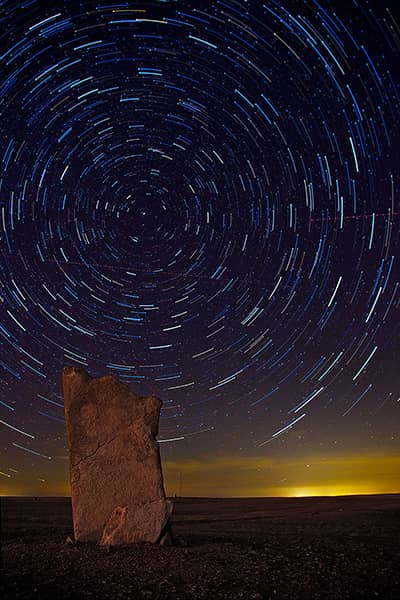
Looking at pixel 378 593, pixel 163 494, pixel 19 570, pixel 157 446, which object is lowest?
pixel 378 593

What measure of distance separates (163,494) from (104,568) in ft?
13.1

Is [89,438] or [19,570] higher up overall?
[89,438]

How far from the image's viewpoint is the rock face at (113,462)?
15.6 m

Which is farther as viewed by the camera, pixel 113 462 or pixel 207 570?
pixel 113 462

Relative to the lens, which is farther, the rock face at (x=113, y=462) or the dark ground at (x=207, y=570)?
the rock face at (x=113, y=462)

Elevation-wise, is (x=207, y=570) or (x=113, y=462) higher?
(x=113, y=462)

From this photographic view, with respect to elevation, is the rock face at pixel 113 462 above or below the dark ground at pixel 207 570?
above

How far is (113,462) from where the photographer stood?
53.2ft

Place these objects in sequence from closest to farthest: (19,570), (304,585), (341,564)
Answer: (304,585) < (19,570) < (341,564)

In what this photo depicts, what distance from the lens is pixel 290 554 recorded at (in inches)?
561

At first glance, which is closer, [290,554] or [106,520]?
[290,554]

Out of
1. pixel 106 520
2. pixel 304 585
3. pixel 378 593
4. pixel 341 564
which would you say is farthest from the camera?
pixel 106 520

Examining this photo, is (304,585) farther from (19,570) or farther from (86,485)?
(86,485)

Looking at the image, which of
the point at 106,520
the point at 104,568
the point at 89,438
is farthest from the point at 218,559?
the point at 89,438
